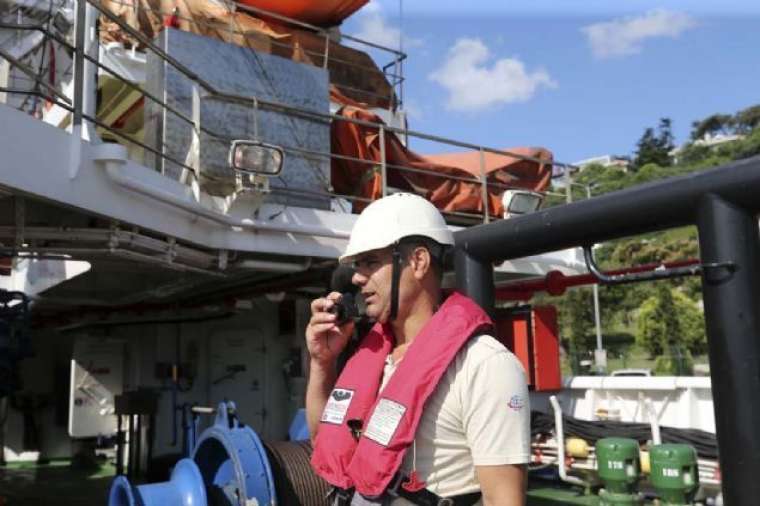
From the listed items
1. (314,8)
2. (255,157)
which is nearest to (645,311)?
(314,8)

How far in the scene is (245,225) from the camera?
16.9ft

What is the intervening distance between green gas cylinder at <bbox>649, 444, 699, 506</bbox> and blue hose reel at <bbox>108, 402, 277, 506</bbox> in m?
3.21

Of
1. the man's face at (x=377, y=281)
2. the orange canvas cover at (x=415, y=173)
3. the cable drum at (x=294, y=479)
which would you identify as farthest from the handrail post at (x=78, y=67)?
the orange canvas cover at (x=415, y=173)

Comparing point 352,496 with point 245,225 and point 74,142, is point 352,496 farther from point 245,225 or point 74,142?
point 245,225

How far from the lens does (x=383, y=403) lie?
70.2 inches

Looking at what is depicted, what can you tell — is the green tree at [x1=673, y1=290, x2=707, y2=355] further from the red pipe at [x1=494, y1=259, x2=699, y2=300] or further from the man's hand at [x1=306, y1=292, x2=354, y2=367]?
the man's hand at [x1=306, y1=292, x2=354, y2=367]

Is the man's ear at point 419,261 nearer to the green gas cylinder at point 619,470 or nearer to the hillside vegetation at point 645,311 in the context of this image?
the green gas cylinder at point 619,470

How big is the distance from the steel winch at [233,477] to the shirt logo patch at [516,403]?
7.59ft

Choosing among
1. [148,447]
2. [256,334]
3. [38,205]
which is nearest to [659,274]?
[38,205]

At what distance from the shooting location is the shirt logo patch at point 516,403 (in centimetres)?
164

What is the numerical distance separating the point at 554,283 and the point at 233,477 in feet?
6.93

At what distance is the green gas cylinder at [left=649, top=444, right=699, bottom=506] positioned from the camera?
17.5ft

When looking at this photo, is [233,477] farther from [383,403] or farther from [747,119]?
[747,119]

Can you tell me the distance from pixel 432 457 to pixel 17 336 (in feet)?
18.5
